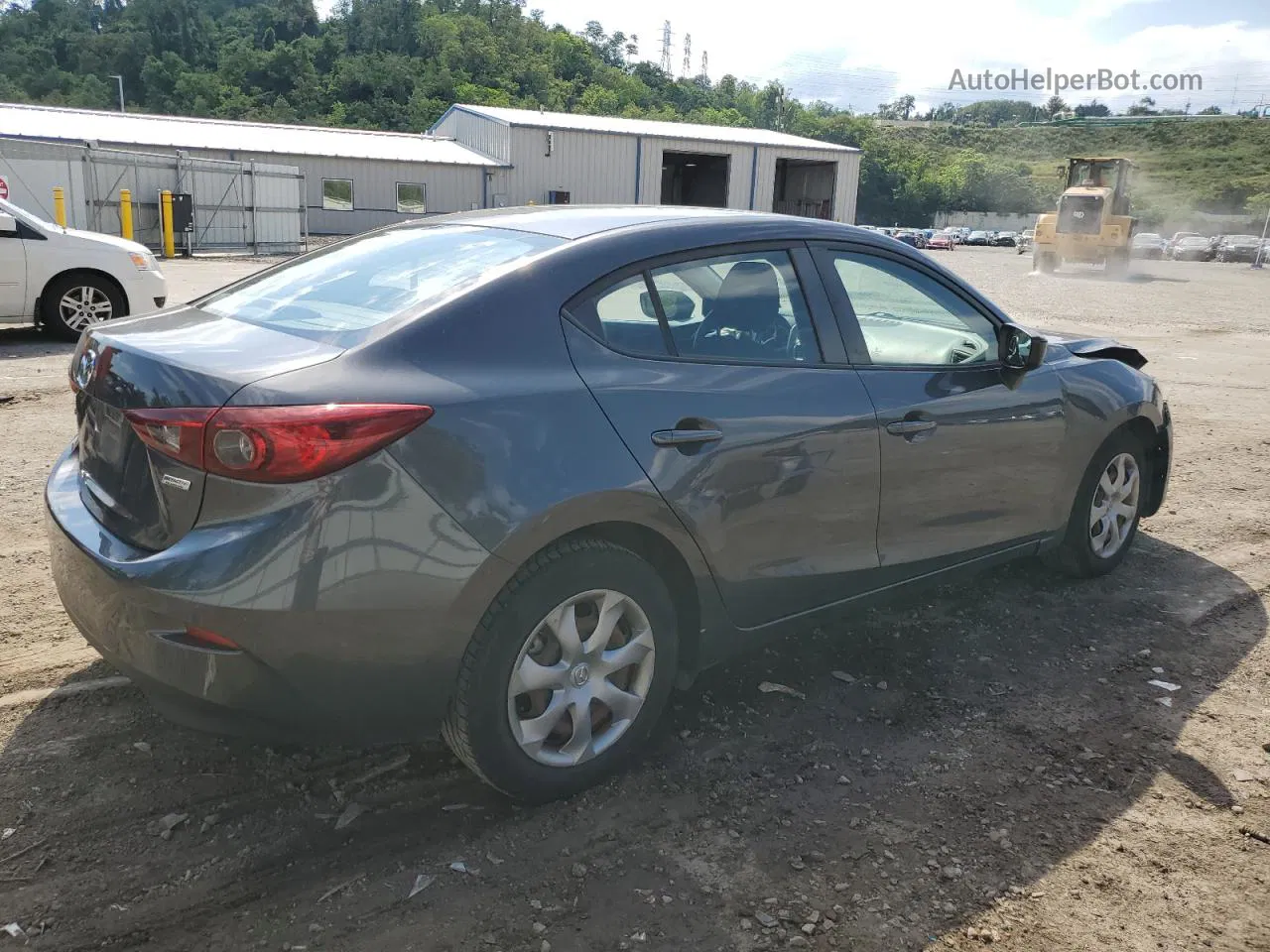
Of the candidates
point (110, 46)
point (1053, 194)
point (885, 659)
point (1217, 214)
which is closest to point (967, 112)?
point (1053, 194)

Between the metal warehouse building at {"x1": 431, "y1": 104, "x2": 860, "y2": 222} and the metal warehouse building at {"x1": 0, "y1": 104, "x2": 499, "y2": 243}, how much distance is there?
49.8 inches

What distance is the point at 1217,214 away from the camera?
85.4 meters

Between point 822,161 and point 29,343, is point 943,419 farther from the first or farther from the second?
point 822,161

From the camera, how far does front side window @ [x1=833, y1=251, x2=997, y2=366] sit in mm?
3611

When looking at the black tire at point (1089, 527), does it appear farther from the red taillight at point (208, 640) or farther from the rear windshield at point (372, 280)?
the red taillight at point (208, 640)

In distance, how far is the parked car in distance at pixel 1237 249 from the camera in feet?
168

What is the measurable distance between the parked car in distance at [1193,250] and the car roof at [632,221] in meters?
58.3

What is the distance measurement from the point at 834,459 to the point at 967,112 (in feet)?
717

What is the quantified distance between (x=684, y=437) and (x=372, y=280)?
108 centimetres

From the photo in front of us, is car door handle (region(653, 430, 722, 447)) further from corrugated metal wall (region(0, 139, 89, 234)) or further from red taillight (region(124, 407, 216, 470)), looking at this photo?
corrugated metal wall (region(0, 139, 89, 234))

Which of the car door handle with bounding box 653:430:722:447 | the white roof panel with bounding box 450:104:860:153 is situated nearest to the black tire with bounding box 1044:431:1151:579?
the car door handle with bounding box 653:430:722:447

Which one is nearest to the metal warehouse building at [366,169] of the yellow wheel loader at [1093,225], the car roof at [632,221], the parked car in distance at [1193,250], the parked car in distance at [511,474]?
the yellow wheel loader at [1093,225]

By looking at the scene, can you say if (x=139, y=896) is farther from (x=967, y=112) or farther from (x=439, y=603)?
(x=967, y=112)

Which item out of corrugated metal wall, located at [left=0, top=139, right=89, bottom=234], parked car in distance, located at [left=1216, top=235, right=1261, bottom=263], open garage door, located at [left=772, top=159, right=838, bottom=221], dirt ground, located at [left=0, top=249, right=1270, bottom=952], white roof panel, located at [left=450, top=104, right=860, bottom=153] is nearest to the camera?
dirt ground, located at [left=0, top=249, right=1270, bottom=952]
